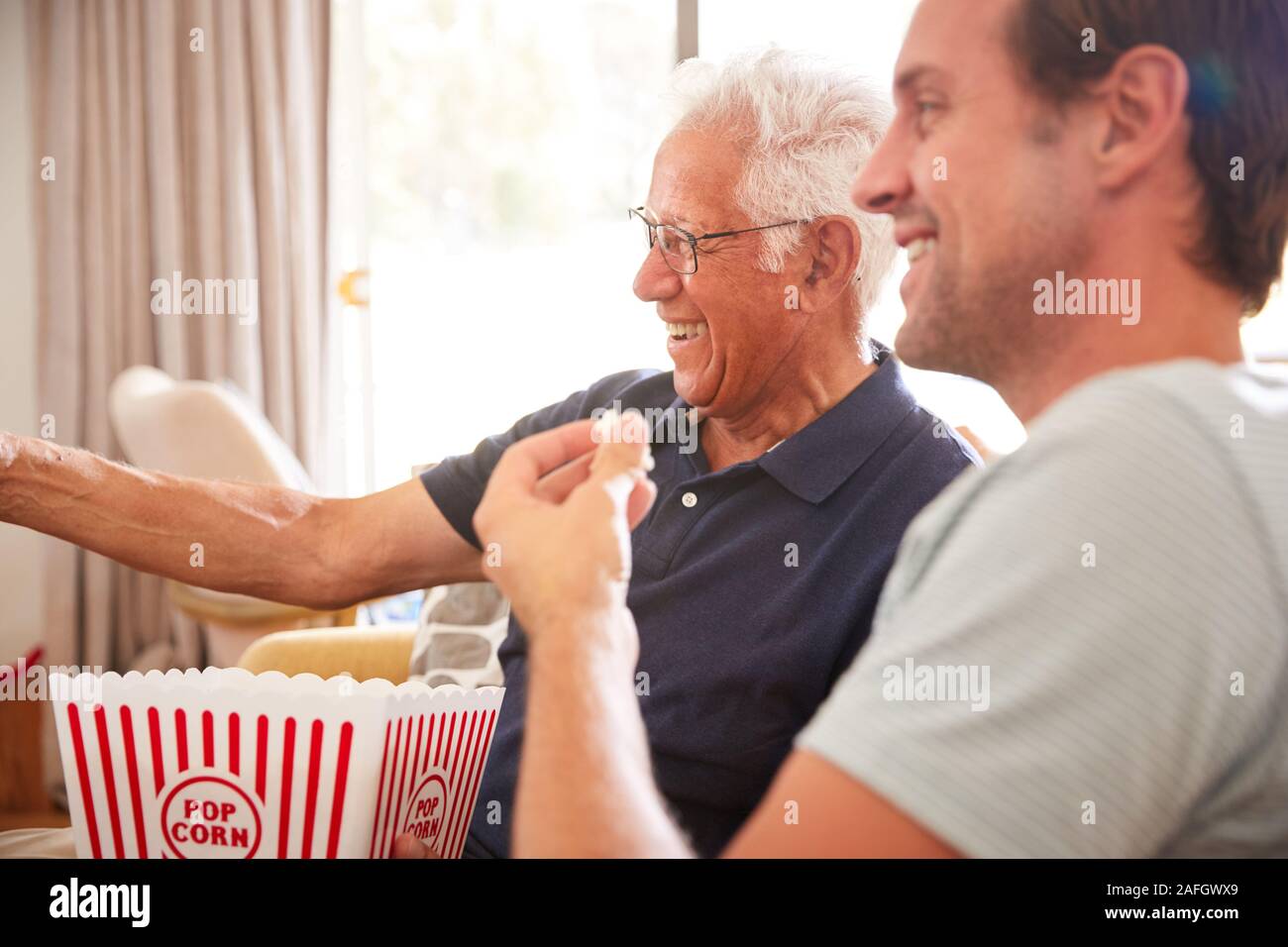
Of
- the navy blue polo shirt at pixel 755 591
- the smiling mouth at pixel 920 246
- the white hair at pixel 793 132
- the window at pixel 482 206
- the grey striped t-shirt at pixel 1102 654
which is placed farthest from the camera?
the window at pixel 482 206

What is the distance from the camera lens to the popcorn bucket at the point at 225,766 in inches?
26.3

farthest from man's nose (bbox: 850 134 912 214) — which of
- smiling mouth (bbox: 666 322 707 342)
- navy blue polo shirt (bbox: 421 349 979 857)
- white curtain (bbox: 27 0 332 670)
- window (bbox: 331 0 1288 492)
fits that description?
white curtain (bbox: 27 0 332 670)

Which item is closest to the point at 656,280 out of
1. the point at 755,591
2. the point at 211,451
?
the point at 755,591

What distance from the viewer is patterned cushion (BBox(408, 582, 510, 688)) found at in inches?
68.9

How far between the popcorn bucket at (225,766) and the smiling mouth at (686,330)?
0.71 m

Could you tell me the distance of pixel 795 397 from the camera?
1.30 metres

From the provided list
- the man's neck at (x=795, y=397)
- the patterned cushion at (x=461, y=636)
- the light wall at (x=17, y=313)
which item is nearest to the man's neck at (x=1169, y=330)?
the man's neck at (x=795, y=397)

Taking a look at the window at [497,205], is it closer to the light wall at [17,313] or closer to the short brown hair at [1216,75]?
the light wall at [17,313]

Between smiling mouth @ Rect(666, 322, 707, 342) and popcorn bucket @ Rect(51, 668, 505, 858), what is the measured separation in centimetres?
71

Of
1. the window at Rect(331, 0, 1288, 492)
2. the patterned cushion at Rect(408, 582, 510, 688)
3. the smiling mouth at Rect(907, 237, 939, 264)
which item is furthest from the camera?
the window at Rect(331, 0, 1288, 492)

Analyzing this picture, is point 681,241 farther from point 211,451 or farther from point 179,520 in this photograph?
point 211,451

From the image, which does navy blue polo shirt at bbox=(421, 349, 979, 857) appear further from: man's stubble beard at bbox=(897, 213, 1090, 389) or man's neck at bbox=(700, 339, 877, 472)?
man's stubble beard at bbox=(897, 213, 1090, 389)

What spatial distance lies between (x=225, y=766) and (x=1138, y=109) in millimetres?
632
